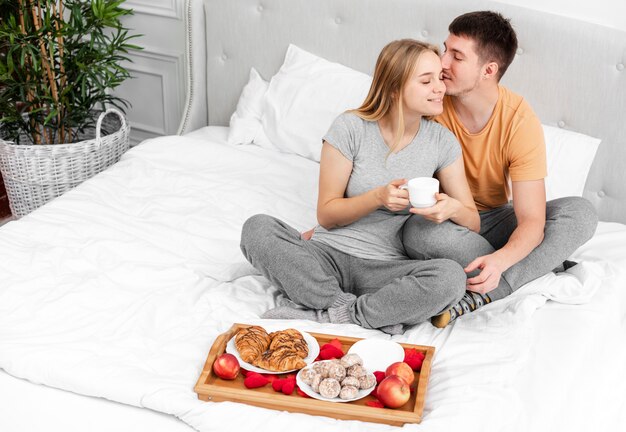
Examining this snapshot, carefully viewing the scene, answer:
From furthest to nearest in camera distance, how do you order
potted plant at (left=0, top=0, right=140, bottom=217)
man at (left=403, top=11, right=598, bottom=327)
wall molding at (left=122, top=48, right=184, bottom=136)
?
wall molding at (left=122, top=48, right=184, bottom=136) < potted plant at (left=0, top=0, right=140, bottom=217) < man at (left=403, top=11, right=598, bottom=327)

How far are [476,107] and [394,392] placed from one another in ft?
3.08

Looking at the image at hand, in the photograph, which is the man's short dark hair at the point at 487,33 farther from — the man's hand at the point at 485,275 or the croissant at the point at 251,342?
the croissant at the point at 251,342

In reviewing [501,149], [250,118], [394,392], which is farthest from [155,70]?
[394,392]

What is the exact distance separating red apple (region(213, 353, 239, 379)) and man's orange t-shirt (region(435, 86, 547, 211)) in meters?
0.93

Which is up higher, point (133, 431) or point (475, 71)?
point (475, 71)

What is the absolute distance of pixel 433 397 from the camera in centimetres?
163

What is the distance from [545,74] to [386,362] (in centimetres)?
125

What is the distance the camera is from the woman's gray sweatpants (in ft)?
6.13

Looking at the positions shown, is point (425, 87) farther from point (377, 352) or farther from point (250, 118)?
point (250, 118)

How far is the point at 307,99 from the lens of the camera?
2834mm

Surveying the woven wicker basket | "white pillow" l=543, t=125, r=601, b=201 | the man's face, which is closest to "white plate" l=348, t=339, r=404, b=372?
the man's face

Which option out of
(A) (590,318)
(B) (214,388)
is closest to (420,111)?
(A) (590,318)

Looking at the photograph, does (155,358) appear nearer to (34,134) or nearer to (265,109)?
(265,109)

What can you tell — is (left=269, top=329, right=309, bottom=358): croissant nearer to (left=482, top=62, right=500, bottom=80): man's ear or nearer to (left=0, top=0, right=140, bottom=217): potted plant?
(left=482, top=62, right=500, bottom=80): man's ear
